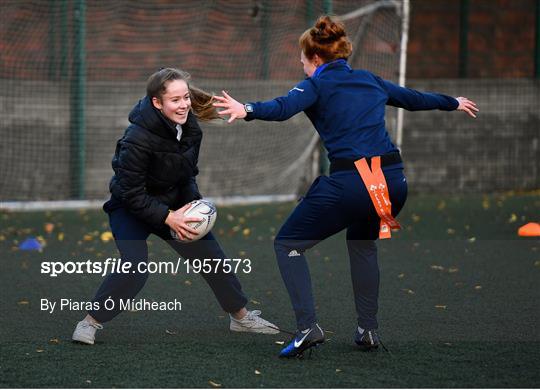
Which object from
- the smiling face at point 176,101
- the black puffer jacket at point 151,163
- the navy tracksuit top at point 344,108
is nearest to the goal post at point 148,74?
the black puffer jacket at point 151,163

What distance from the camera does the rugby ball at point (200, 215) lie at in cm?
525

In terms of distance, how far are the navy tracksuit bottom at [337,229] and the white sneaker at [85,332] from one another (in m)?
1.02

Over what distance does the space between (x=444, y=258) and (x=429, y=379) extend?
3691 millimetres

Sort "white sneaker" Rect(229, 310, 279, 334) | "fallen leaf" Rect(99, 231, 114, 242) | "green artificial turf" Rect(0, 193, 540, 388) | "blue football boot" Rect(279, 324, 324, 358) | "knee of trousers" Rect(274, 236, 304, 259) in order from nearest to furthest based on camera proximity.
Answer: "green artificial turf" Rect(0, 193, 540, 388)
"blue football boot" Rect(279, 324, 324, 358)
"knee of trousers" Rect(274, 236, 304, 259)
"white sneaker" Rect(229, 310, 279, 334)
"fallen leaf" Rect(99, 231, 114, 242)

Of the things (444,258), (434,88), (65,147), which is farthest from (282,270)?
(434,88)

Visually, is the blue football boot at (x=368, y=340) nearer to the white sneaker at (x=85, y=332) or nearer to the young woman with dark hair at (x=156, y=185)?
the young woman with dark hair at (x=156, y=185)

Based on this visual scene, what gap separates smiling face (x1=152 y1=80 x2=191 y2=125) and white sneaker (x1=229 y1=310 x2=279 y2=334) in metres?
1.12

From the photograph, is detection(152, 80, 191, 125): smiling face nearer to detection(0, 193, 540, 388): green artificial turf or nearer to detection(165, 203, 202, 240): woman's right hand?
detection(165, 203, 202, 240): woman's right hand

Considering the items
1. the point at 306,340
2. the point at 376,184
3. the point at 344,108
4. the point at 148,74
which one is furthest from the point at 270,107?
the point at 148,74

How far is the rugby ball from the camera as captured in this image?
17.2 feet

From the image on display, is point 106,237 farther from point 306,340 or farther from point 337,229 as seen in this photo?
point 306,340

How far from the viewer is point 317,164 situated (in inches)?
484

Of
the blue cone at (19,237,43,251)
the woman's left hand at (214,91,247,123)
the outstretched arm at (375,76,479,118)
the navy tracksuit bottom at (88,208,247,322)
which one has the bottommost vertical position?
the blue cone at (19,237,43,251)

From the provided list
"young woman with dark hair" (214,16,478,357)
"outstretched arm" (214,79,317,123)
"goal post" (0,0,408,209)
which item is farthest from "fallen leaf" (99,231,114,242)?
"outstretched arm" (214,79,317,123)
